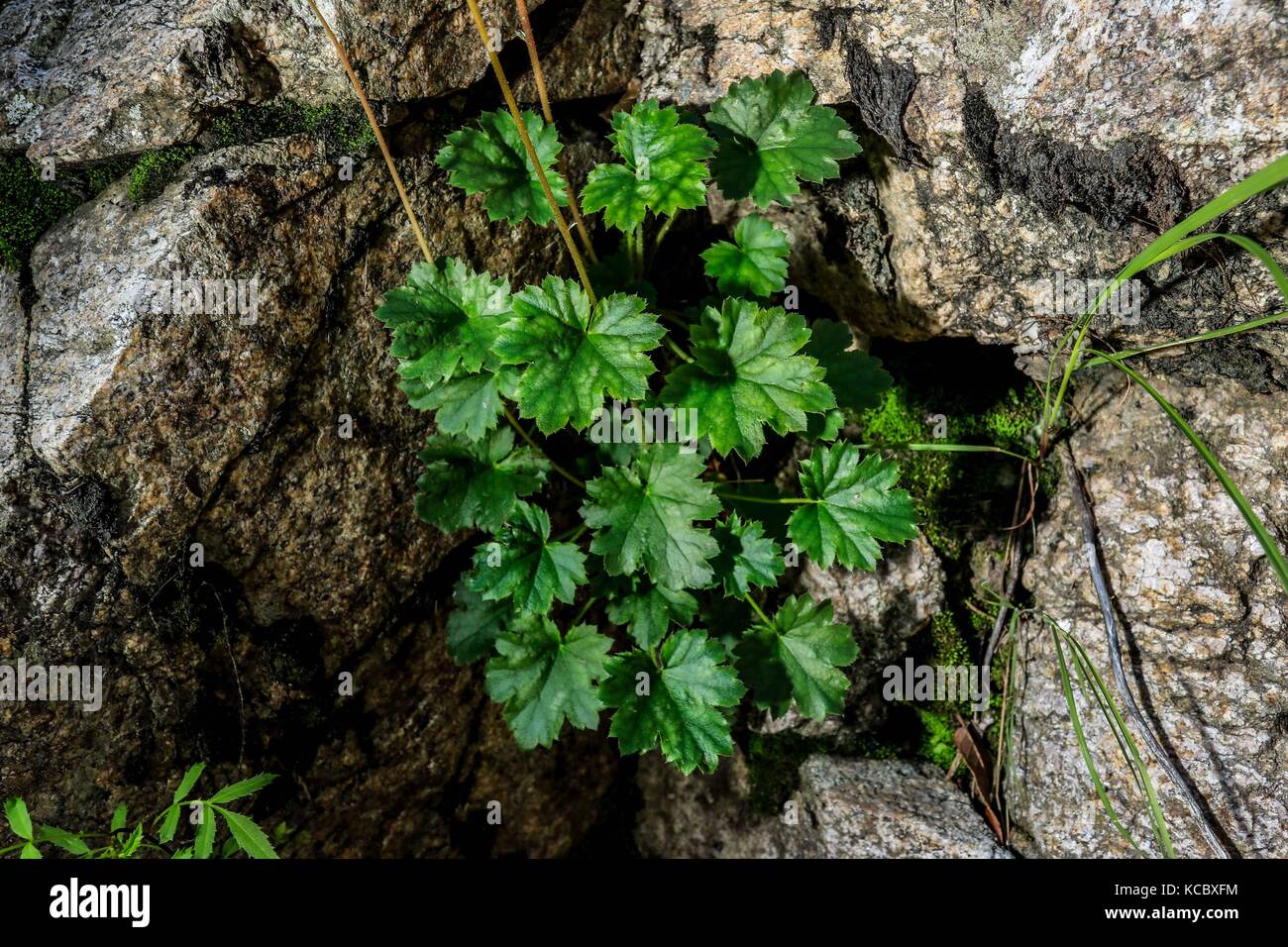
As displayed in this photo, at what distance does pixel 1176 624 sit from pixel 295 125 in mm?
2814

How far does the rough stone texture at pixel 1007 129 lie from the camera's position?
212cm

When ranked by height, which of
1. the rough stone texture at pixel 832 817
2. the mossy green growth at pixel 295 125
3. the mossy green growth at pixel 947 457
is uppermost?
the mossy green growth at pixel 295 125

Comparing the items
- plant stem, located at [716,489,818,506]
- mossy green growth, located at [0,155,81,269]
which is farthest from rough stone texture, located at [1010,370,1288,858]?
mossy green growth, located at [0,155,81,269]

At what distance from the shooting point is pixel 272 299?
244 centimetres

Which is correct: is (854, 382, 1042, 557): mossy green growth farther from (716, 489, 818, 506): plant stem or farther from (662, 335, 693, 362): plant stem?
(662, 335, 693, 362): plant stem

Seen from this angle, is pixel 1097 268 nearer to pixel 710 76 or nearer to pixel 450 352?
pixel 710 76

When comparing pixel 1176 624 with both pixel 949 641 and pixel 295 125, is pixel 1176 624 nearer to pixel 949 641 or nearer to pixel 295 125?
pixel 949 641

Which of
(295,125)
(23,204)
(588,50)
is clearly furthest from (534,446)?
(23,204)

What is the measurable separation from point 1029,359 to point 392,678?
222cm

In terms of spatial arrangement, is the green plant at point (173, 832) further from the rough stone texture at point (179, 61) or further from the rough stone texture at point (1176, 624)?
the rough stone texture at point (1176, 624)

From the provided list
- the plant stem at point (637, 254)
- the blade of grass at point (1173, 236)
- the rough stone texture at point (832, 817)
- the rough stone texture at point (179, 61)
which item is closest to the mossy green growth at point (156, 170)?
the rough stone texture at point (179, 61)

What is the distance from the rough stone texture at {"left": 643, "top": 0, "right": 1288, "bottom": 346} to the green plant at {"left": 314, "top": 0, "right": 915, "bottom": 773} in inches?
11.3

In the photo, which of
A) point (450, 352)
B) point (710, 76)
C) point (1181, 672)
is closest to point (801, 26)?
point (710, 76)

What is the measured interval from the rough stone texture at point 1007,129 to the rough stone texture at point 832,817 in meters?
1.46
